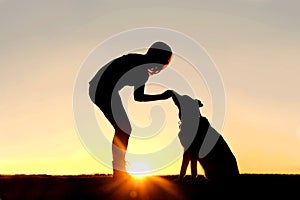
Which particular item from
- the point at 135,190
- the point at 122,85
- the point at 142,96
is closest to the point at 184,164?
the point at 142,96

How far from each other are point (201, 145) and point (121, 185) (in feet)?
9.17

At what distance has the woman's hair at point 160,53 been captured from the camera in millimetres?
7805

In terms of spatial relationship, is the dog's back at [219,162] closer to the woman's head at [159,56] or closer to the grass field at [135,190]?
the grass field at [135,190]

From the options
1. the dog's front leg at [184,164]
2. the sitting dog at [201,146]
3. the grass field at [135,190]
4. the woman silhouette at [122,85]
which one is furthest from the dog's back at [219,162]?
the woman silhouette at [122,85]

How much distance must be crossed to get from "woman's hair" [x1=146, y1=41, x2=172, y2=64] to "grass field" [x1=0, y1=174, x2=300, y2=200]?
2106mm

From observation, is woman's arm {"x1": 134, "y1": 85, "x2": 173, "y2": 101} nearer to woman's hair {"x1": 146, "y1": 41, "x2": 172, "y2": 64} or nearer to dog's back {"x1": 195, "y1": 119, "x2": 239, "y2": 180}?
woman's hair {"x1": 146, "y1": 41, "x2": 172, "y2": 64}

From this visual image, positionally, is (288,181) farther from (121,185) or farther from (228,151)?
(121,185)

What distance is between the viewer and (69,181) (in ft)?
26.5

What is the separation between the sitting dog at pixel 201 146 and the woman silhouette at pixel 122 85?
5.71ft

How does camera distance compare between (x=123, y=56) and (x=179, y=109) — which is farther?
(x=179, y=109)

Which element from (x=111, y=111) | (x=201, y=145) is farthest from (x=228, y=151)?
(x=111, y=111)

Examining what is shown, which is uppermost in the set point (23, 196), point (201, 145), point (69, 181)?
point (201, 145)

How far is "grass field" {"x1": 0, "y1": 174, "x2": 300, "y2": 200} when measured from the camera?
670cm

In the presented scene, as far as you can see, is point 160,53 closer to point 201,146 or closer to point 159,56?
point 159,56
